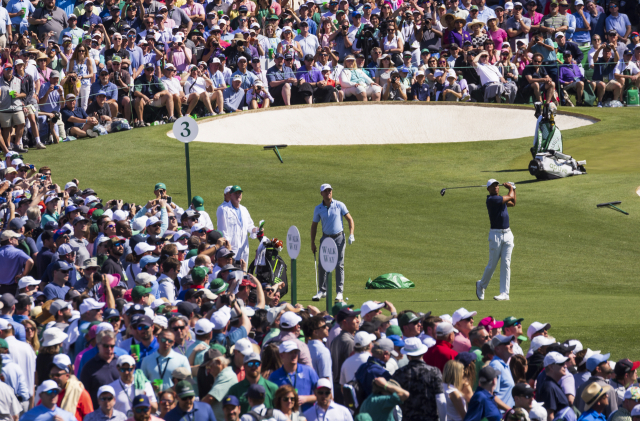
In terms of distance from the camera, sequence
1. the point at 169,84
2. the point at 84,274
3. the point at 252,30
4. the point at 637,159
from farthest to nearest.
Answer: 1. the point at 252,30
2. the point at 169,84
3. the point at 637,159
4. the point at 84,274

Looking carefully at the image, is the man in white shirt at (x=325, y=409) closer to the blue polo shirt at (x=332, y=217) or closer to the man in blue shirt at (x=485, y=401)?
the man in blue shirt at (x=485, y=401)

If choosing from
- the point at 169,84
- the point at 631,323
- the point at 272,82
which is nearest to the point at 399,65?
the point at 272,82

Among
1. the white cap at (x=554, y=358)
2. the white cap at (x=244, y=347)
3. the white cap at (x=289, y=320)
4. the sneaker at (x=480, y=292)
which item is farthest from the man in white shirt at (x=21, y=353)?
the sneaker at (x=480, y=292)

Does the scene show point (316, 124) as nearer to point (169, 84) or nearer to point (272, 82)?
point (272, 82)

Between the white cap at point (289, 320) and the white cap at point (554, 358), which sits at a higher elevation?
the white cap at point (289, 320)

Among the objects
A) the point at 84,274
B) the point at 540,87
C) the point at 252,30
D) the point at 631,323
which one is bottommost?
the point at 631,323

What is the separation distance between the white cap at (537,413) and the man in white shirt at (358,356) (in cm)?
167

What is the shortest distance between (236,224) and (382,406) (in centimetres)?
857

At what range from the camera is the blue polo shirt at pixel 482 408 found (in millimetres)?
8164

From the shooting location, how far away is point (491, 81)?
105 ft

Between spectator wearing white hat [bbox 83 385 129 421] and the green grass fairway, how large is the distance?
656 cm

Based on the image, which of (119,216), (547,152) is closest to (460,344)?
(119,216)

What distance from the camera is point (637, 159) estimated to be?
26.7 m

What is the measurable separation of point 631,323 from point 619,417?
4917 millimetres
